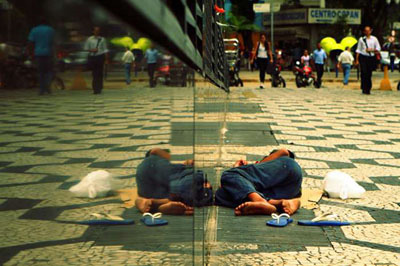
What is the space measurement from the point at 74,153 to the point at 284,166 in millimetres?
3546

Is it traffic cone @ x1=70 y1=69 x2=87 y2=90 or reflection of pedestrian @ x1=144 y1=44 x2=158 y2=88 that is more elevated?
reflection of pedestrian @ x1=144 y1=44 x2=158 y2=88

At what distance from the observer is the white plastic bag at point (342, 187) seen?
13.6ft

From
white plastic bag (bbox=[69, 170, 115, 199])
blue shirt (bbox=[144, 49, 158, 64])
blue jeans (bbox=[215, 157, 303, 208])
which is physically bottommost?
blue jeans (bbox=[215, 157, 303, 208])

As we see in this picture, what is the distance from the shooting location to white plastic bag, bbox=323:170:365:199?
4.15m

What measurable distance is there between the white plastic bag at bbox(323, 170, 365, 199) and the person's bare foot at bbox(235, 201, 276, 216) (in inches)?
25.7

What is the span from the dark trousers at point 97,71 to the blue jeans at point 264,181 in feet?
10.8

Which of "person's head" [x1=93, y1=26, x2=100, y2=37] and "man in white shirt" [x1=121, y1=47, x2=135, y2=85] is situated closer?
"person's head" [x1=93, y1=26, x2=100, y2=37]

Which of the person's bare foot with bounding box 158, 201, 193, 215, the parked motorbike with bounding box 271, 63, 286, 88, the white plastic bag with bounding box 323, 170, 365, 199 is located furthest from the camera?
the parked motorbike with bounding box 271, 63, 286, 88

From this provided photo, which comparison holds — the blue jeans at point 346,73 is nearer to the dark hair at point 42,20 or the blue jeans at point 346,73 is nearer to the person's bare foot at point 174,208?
the person's bare foot at point 174,208

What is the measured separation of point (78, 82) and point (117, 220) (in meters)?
0.19

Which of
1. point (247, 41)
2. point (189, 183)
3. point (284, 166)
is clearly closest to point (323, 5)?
point (247, 41)

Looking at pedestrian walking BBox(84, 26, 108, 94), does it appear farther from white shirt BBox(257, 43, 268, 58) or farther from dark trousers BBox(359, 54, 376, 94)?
white shirt BBox(257, 43, 268, 58)

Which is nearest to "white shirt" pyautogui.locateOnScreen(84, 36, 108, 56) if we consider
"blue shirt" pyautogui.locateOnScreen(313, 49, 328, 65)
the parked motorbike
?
the parked motorbike

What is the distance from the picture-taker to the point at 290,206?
374 centimetres
